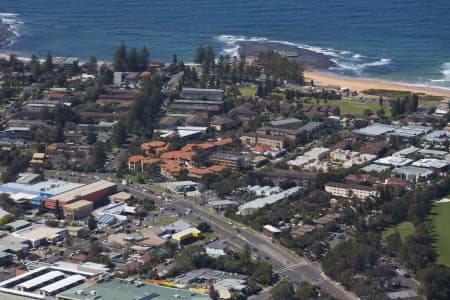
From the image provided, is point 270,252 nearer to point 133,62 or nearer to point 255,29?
point 133,62

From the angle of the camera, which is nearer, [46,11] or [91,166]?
[91,166]

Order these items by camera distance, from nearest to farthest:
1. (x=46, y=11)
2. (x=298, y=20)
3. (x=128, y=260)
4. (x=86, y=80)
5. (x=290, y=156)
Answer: (x=128, y=260) → (x=290, y=156) → (x=86, y=80) → (x=298, y=20) → (x=46, y=11)

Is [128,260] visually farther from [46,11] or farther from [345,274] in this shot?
[46,11]

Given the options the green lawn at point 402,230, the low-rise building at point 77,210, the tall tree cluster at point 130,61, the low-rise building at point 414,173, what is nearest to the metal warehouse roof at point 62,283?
the low-rise building at point 77,210

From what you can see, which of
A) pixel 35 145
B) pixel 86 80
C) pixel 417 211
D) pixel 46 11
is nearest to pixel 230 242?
pixel 417 211

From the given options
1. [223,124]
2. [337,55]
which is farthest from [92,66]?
[337,55]

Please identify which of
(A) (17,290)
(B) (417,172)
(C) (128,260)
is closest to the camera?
(A) (17,290)
